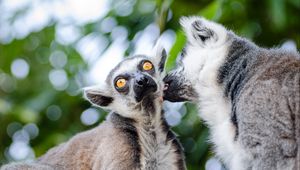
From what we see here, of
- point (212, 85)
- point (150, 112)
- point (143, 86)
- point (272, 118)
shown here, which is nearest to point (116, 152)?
point (150, 112)

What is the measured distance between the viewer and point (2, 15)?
9.36 meters

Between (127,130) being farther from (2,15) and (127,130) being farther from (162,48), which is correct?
(2,15)

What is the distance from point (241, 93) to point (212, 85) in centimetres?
47

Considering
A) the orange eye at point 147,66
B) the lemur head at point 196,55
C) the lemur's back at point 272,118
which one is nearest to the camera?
the lemur's back at point 272,118

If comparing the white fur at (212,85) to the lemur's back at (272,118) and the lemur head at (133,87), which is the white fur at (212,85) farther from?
the lemur head at (133,87)

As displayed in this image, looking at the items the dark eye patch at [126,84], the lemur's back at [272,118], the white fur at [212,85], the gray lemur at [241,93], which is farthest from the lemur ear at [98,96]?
the lemur's back at [272,118]

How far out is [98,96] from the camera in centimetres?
579

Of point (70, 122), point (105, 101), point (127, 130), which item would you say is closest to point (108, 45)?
point (70, 122)

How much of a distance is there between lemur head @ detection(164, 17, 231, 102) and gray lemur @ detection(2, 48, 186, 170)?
28cm

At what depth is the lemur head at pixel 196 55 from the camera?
16.3 feet

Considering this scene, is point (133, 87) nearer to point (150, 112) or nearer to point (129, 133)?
point (150, 112)

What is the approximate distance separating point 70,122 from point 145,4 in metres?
1.83

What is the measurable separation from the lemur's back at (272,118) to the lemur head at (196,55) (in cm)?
65

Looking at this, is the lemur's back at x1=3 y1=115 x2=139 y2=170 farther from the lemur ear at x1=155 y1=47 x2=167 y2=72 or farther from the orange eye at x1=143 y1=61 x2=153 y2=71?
the lemur ear at x1=155 y1=47 x2=167 y2=72
